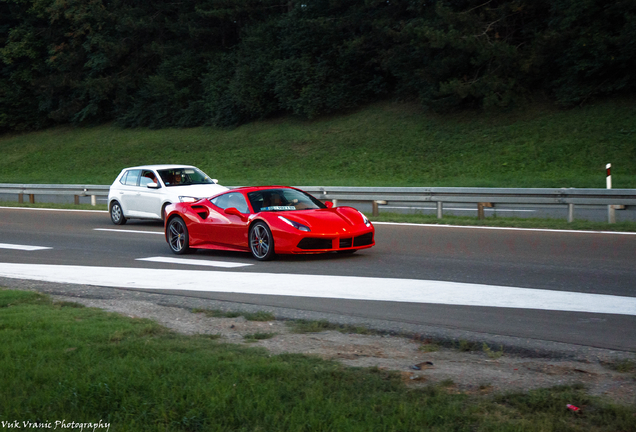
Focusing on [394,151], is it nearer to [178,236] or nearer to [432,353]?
[178,236]

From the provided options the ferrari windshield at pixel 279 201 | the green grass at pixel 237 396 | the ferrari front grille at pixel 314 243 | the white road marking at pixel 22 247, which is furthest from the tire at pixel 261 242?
the green grass at pixel 237 396

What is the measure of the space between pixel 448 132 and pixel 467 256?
23956mm

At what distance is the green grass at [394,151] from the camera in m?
28.0

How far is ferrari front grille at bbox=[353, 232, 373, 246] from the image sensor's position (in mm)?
11219

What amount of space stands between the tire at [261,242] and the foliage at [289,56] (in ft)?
79.2

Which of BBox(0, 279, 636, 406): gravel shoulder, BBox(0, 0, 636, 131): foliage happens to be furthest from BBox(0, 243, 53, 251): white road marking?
BBox(0, 0, 636, 131): foliage

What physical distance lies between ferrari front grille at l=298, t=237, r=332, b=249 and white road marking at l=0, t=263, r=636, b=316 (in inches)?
41.7

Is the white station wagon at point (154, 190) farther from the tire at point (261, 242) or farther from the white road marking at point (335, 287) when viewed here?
the white road marking at point (335, 287)

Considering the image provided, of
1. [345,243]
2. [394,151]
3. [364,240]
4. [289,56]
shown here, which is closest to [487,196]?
[364,240]

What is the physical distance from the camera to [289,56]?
45750 mm

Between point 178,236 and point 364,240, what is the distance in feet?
11.5

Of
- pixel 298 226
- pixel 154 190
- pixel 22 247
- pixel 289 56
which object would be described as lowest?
pixel 22 247

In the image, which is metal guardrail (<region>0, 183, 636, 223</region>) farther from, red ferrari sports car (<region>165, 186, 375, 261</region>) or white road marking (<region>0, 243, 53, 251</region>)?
white road marking (<region>0, 243, 53, 251</region>)

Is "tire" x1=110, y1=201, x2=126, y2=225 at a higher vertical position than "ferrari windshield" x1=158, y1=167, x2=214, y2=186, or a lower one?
lower
